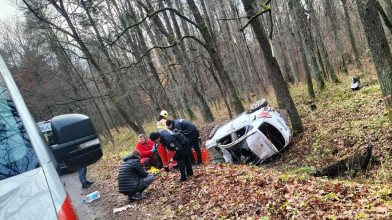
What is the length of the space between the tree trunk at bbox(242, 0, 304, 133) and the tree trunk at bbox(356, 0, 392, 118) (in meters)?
3.14

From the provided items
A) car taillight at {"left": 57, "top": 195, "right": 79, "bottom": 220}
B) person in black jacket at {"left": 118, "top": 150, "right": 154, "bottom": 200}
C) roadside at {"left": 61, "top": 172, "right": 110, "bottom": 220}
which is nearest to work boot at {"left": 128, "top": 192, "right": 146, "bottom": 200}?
person in black jacket at {"left": 118, "top": 150, "right": 154, "bottom": 200}

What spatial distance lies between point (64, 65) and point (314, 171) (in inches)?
858

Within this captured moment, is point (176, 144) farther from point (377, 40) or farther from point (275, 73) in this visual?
point (377, 40)

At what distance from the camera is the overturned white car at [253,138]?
9148 mm

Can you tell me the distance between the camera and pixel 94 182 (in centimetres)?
1114

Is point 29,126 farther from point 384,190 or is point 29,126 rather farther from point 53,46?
point 53,46

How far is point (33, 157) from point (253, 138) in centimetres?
748

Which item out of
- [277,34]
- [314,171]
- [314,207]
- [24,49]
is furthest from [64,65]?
[314,207]

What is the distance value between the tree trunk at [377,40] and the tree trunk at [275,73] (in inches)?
124

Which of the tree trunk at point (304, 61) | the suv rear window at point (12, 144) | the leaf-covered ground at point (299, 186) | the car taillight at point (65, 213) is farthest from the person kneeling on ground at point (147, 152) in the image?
the tree trunk at point (304, 61)

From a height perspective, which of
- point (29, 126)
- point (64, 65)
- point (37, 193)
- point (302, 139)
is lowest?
point (302, 139)

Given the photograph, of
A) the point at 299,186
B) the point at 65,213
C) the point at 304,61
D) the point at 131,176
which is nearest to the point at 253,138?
the point at 299,186

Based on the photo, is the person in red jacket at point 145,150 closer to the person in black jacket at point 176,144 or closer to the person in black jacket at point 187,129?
the person in black jacket at point 187,129

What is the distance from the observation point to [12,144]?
2.29 meters
